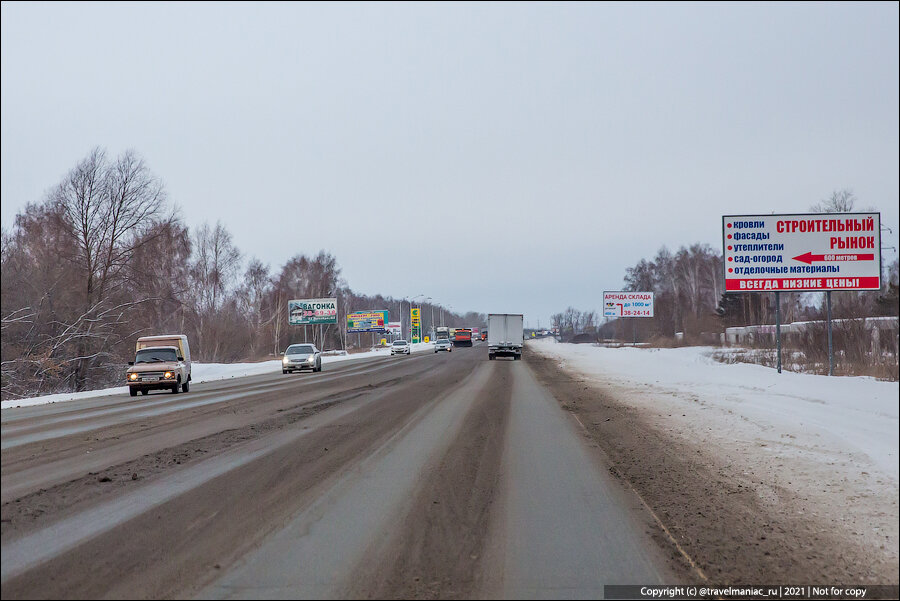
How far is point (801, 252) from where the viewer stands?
2631cm

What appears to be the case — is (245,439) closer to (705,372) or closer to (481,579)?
(481,579)

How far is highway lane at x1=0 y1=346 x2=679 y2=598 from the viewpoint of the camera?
4.65 metres

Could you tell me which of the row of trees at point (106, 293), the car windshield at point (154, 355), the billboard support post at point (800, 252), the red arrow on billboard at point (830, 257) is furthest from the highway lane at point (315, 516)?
the red arrow on billboard at point (830, 257)

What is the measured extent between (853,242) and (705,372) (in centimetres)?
762

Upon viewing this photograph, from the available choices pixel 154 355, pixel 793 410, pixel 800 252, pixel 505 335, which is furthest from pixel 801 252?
pixel 505 335

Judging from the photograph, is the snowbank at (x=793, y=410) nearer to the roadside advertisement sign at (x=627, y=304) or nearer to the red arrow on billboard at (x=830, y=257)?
the red arrow on billboard at (x=830, y=257)

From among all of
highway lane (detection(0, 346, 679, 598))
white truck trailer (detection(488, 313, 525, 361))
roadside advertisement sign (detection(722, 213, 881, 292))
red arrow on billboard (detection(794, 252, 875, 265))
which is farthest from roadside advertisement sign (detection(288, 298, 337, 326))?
highway lane (detection(0, 346, 679, 598))

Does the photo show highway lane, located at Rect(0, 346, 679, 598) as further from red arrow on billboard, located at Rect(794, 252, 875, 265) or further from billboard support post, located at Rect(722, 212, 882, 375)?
red arrow on billboard, located at Rect(794, 252, 875, 265)

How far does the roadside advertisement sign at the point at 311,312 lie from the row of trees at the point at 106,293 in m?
5.86

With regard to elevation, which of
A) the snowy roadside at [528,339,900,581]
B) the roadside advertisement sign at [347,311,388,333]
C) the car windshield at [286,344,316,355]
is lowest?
the snowy roadside at [528,339,900,581]

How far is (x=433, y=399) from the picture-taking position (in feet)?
69.1

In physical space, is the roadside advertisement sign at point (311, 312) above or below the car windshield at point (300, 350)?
above

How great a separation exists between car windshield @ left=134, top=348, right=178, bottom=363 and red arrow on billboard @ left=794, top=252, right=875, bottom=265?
24.1 m

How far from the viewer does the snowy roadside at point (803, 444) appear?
19.4 ft
